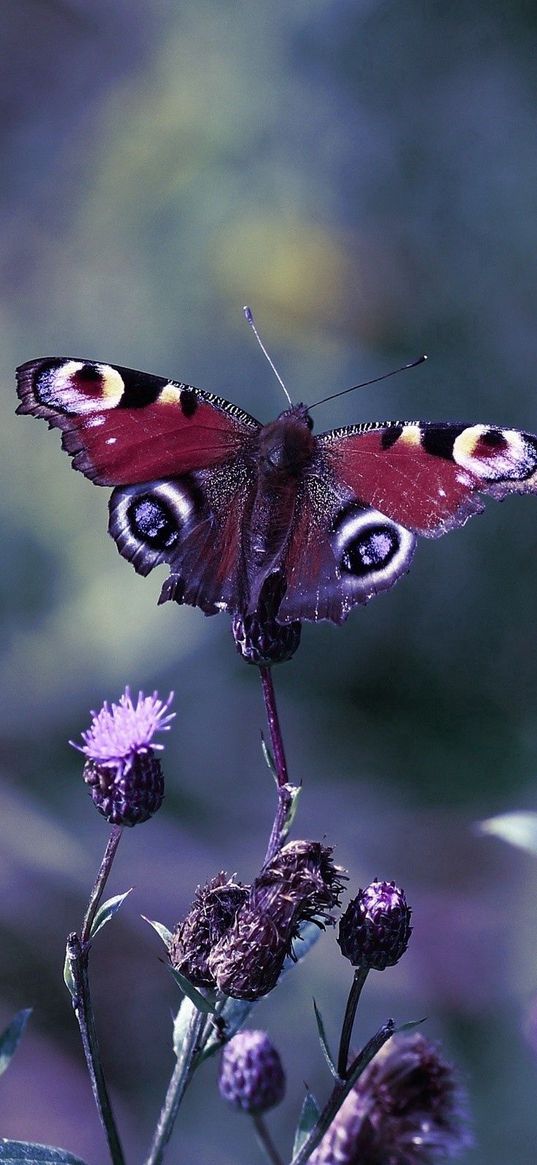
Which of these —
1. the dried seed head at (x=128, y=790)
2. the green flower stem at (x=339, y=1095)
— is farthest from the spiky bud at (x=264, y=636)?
the green flower stem at (x=339, y=1095)

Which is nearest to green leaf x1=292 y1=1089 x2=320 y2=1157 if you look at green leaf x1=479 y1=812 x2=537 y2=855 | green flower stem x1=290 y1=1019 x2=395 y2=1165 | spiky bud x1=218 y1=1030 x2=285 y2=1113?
green flower stem x1=290 y1=1019 x2=395 y2=1165

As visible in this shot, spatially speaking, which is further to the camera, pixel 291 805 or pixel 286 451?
pixel 286 451

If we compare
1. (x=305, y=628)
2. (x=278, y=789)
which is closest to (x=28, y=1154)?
(x=278, y=789)

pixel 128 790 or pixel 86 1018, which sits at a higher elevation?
pixel 128 790

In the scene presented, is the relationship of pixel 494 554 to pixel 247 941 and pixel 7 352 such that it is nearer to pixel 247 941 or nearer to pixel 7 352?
pixel 7 352

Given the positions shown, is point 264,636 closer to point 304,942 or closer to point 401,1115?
point 304,942

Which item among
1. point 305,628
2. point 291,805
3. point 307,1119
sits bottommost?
point 307,1119

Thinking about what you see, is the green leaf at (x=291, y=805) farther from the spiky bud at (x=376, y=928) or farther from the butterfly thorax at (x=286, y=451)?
the butterfly thorax at (x=286, y=451)
